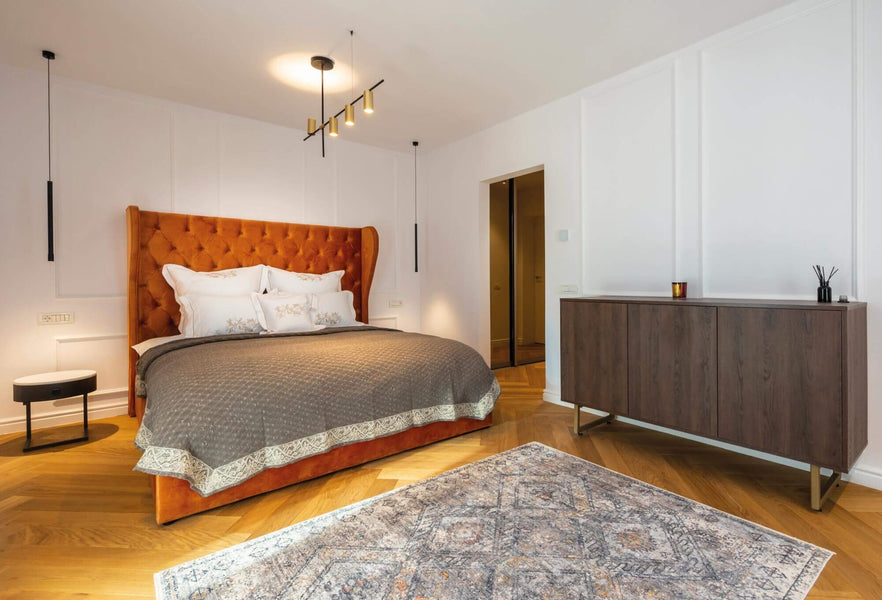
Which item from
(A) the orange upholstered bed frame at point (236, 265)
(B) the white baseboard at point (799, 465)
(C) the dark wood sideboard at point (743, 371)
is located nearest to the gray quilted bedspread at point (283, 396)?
(A) the orange upholstered bed frame at point (236, 265)

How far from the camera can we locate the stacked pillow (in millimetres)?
3314

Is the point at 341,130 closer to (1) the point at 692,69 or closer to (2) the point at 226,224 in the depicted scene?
(2) the point at 226,224

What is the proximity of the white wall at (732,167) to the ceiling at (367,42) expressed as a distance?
23 cm

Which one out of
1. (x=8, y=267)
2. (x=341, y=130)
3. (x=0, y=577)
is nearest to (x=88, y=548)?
(x=0, y=577)

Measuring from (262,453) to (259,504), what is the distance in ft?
0.83

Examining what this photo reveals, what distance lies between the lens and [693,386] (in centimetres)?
243

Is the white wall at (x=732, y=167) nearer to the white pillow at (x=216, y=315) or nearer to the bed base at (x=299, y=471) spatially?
the bed base at (x=299, y=471)

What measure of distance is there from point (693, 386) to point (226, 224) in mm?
3825

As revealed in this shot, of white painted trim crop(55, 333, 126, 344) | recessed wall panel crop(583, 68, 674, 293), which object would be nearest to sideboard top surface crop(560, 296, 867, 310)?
recessed wall panel crop(583, 68, 674, 293)

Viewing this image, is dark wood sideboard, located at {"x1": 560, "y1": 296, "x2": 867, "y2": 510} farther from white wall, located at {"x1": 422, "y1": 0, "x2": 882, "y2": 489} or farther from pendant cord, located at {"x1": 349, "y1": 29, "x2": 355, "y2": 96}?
pendant cord, located at {"x1": 349, "y1": 29, "x2": 355, "y2": 96}

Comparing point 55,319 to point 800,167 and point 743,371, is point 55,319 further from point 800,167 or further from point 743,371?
point 800,167

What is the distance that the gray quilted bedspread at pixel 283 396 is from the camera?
194cm

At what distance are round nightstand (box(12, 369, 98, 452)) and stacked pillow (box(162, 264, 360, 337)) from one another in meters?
0.67

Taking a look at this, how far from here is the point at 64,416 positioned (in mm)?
3326
